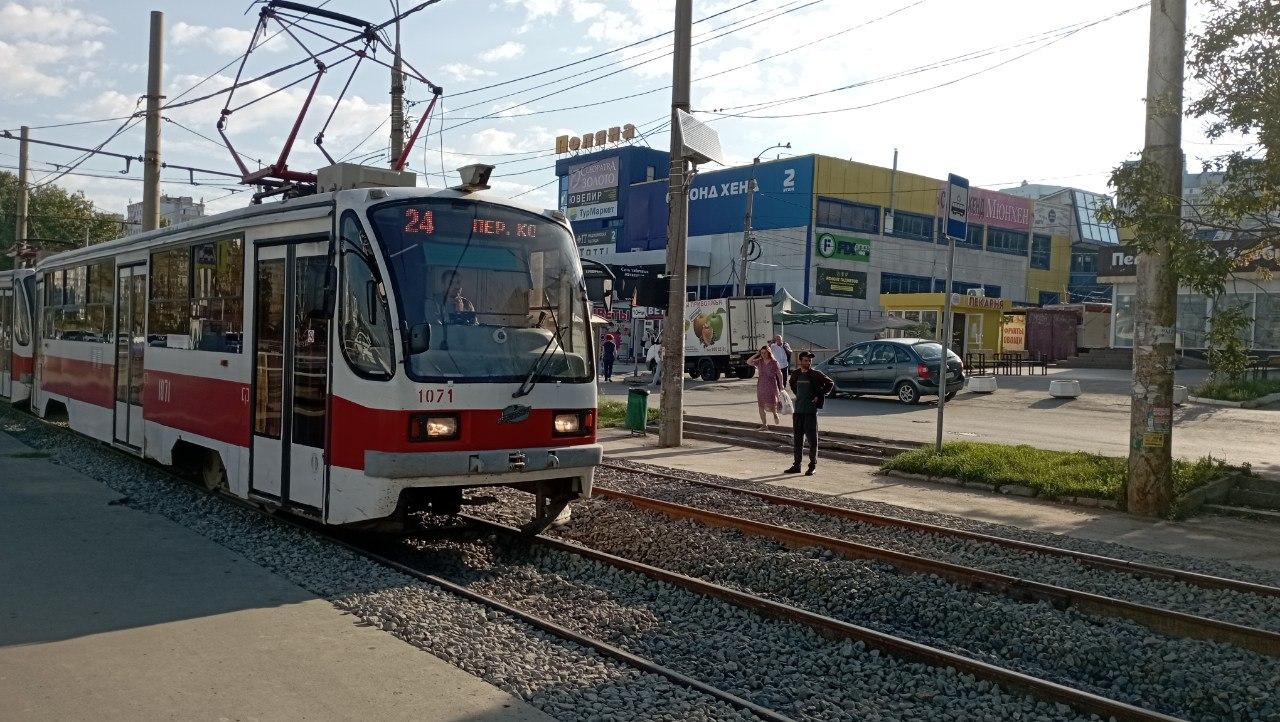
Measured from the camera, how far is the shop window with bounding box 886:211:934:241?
58.6 metres

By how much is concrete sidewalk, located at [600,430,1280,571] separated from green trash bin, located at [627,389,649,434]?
2.31 meters

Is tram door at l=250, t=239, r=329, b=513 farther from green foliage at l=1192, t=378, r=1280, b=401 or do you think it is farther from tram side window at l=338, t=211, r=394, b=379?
green foliage at l=1192, t=378, r=1280, b=401

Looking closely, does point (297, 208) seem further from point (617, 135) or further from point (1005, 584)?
point (617, 135)

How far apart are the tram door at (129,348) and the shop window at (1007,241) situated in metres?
58.2

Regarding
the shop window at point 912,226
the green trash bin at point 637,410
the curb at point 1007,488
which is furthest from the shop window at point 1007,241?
the curb at point 1007,488

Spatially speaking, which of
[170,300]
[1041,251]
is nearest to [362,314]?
[170,300]

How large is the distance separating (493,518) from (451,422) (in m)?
2.78

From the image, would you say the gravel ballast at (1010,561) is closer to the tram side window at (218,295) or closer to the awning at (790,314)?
the tram side window at (218,295)

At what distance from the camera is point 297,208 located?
8547 mm

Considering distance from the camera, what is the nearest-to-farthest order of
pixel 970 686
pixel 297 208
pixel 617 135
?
pixel 970 686 < pixel 297 208 < pixel 617 135

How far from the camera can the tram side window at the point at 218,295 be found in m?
9.36

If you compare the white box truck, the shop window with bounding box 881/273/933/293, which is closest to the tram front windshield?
the white box truck

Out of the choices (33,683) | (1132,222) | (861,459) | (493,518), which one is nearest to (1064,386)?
(861,459)

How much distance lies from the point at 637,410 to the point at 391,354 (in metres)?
11.7
